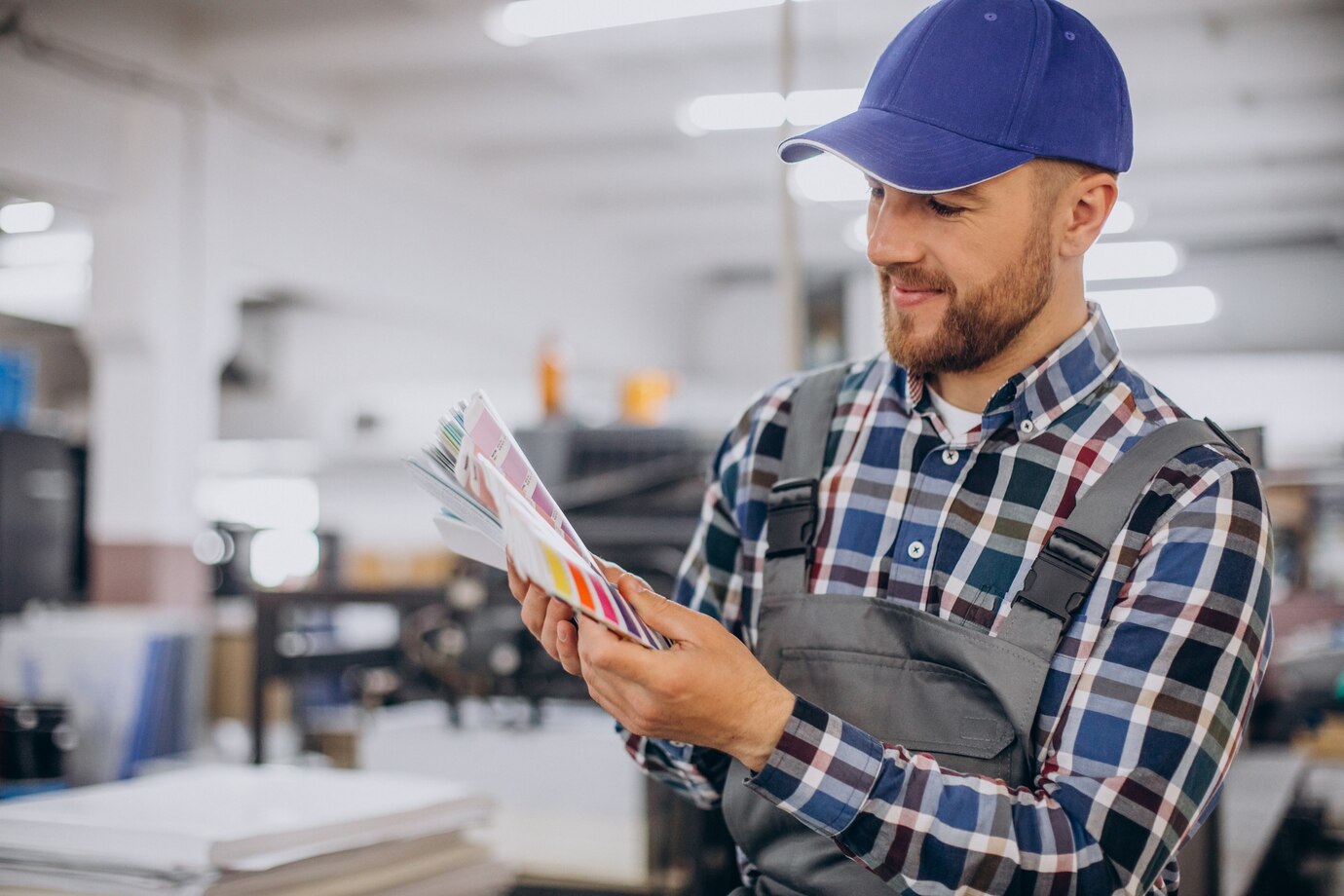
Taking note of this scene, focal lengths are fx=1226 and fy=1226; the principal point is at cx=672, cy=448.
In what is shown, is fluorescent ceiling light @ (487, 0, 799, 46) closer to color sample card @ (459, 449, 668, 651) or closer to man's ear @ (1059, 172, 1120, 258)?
man's ear @ (1059, 172, 1120, 258)

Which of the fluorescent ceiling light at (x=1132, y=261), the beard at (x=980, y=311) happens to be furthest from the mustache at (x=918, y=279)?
the fluorescent ceiling light at (x=1132, y=261)

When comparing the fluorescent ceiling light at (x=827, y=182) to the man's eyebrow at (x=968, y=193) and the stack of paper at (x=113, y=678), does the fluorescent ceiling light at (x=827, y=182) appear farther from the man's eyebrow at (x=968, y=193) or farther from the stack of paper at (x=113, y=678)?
the man's eyebrow at (x=968, y=193)

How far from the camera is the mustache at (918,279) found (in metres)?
1.03

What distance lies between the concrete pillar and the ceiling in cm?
70

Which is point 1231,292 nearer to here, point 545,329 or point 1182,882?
point 545,329

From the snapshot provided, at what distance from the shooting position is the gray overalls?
918 mm

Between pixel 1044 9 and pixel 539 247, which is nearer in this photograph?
pixel 1044 9

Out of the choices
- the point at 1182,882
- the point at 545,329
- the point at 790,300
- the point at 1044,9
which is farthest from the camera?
the point at 545,329

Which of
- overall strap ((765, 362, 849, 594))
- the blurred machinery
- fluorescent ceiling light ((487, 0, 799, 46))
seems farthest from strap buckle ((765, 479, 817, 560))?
the blurred machinery

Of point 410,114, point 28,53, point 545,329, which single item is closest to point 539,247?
point 545,329

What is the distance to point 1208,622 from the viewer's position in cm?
88

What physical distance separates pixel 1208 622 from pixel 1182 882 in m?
0.49

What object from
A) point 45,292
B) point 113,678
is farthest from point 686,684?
point 45,292

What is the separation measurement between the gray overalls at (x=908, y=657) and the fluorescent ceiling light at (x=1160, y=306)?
437 inches
